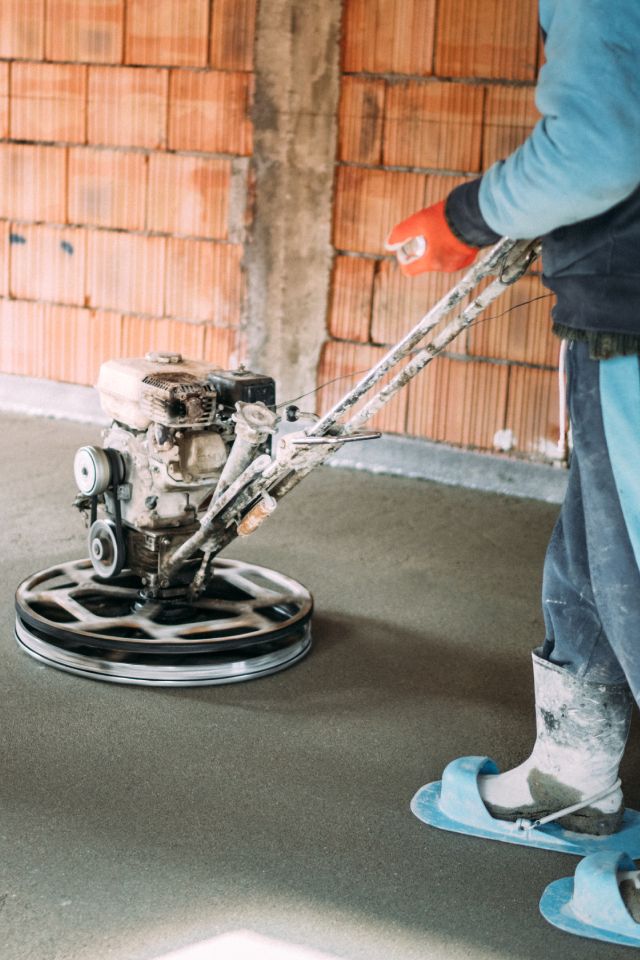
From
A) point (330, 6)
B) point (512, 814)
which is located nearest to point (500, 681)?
point (512, 814)

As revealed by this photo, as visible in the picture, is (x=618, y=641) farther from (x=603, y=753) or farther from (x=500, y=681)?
(x=500, y=681)

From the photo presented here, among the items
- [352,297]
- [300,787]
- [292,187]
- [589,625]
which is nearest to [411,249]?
[589,625]

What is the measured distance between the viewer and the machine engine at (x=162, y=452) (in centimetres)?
250

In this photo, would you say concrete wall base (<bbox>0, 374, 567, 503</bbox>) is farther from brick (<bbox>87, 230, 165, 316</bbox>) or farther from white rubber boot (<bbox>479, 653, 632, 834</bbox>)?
white rubber boot (<bbox>479, 653, 632, 834</bbox>)

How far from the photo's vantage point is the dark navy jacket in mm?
1535

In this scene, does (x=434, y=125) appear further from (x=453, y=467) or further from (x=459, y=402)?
(x=453, y=467)

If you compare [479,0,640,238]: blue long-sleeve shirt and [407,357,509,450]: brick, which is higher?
[479,0,640,238]: blue long-sleeve shirt

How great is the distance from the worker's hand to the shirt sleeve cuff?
13 mm

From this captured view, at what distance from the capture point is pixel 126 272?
4.86 meters

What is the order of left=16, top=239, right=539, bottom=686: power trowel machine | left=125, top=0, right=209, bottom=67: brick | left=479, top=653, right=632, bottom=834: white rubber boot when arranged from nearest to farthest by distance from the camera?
left=479, top=653, right=632, bottom=834: white rubber boot < left=16, top=239, right=539, bottom=686: power trowel machine < left=125, top=0, right=209, bottom=67: brick

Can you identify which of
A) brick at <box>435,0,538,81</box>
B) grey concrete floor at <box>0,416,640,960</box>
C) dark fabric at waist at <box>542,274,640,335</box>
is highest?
brick at <box>435,0,538,81</box>

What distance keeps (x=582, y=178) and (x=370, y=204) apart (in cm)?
283

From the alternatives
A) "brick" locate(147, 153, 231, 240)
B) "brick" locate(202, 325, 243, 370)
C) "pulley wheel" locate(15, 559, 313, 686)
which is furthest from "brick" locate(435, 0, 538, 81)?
"pulley wheel" locate(15, 559, 313, 686)

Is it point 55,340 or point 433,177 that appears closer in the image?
point 433,177
